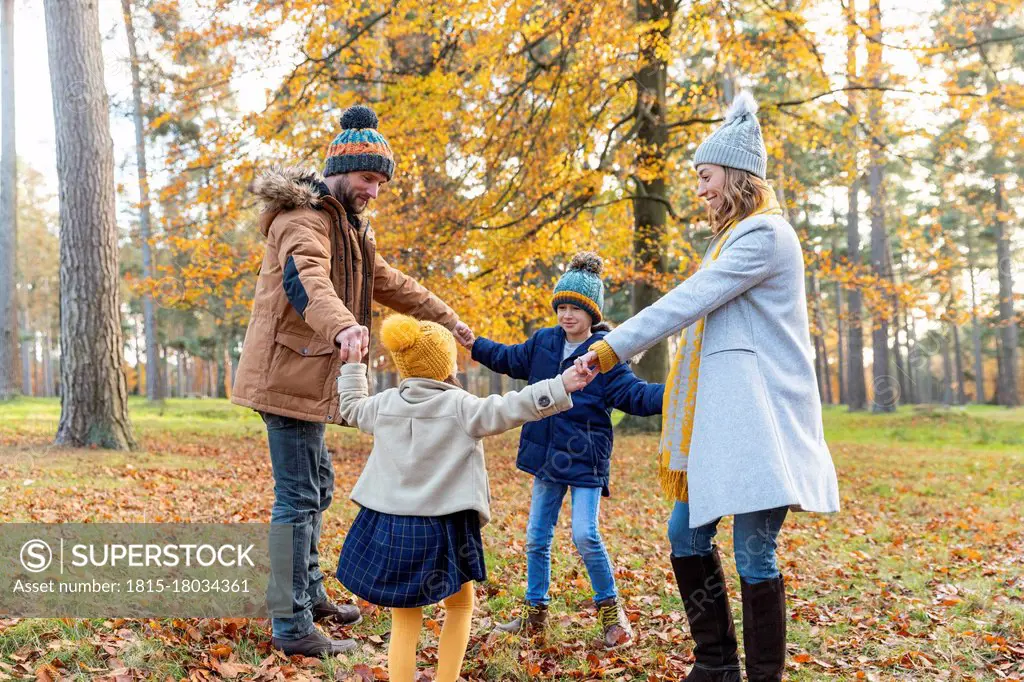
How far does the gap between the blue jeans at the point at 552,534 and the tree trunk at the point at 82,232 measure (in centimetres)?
720

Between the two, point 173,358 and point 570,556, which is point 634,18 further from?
point 173,358

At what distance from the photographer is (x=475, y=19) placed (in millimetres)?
9742

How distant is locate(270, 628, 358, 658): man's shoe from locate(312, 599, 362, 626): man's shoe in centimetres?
43

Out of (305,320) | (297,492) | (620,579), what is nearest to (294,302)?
(305,320)

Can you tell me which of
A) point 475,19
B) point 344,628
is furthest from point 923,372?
point 344,628

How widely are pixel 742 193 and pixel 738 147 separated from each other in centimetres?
19

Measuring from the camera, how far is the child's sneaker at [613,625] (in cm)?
398

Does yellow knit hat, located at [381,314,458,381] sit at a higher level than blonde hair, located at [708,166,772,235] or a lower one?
lower

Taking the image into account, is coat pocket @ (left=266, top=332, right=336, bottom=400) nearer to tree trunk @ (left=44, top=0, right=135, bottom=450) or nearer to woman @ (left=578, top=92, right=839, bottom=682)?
woman @ (left=578, top=92, right=839, bottom=682)

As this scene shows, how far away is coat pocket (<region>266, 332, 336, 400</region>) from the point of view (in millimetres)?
3410

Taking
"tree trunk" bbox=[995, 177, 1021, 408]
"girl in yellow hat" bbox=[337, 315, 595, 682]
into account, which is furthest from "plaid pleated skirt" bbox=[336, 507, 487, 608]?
"tree trunk" bbox=[995, 177, 1021, 408]

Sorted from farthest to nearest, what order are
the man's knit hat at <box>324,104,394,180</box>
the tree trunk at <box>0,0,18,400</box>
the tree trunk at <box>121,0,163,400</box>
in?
the tree trunk at <box>121,0,163,400</box> → the tree trunk at <box>0,0,18,400</box> → the man's knit hat at <box>324,104,394,180</box>

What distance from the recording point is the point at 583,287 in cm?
386

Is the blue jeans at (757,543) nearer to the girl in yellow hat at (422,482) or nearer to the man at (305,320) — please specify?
the girl in yellow hat at (422,482)
